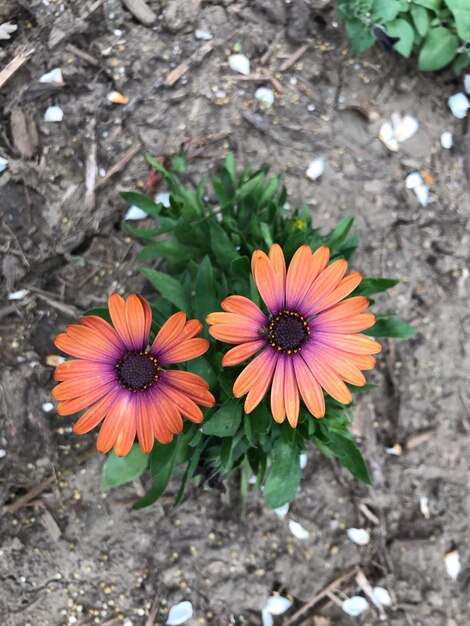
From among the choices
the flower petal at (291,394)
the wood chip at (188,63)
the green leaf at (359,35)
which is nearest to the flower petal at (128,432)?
the flower petal at (291,394)

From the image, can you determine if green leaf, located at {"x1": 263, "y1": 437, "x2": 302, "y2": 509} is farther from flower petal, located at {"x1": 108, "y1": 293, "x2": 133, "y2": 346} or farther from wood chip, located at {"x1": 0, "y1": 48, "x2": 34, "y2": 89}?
wood chip, located at {"x1": 0, "y1": 48, "x2": 34, "y2": 89}

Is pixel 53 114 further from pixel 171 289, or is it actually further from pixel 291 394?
pixel 291 394

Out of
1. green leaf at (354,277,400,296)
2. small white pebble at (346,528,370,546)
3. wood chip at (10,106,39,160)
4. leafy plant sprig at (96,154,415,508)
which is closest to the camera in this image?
leafy plant sprig at (96,154,415,508)

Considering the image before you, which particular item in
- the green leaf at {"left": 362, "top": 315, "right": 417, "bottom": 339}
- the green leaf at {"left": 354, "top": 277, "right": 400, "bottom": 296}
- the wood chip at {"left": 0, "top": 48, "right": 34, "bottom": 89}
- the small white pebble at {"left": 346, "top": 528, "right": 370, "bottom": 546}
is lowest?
the small white pebble at {"left": 346, "top": 528, "right": 370, "bottom": 546}

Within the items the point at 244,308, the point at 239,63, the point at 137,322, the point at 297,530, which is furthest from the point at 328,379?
the point at 239,63

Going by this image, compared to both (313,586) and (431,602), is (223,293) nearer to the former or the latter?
(313,586)

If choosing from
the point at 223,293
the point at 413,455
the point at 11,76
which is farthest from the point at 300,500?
the point at 11,76

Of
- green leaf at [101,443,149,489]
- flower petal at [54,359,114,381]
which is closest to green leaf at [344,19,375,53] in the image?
flower petal at [54,359,114,381]
